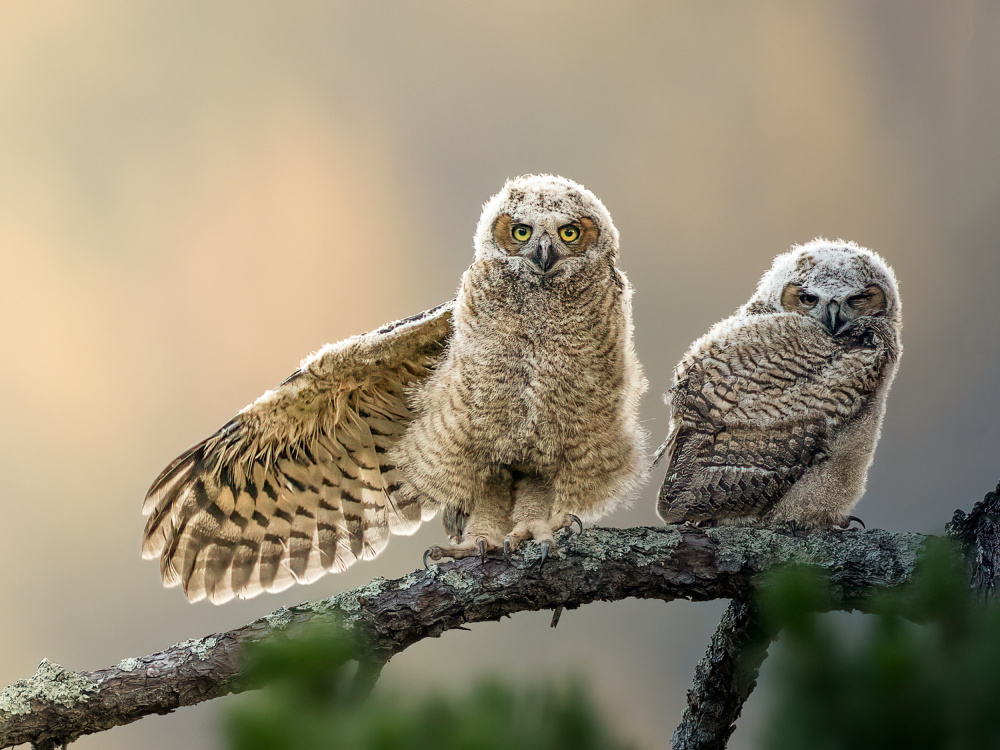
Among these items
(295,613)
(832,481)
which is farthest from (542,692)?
(832,481)

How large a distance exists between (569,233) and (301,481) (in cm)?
89

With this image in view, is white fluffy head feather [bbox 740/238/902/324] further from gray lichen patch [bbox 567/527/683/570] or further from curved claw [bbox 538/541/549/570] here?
A: curved claw [bbox 538/541/549/570]

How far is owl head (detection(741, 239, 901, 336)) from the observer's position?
1595 millimetres

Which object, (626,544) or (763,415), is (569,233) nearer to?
(763,415)

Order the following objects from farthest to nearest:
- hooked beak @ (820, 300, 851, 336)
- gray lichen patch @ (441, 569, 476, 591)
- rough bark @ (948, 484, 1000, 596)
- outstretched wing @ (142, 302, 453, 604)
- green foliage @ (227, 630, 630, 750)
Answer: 1. outstretched wing @ (142, 302, 453, 604)
2. hooked beak @ (820, 300, 851, 336)
3. gray lichen patch @ (441, 569, 476, 591)
4. rough bark @ (948, 484, 1000, 596)
5. green foliage @ (227, 630, 630, 750)

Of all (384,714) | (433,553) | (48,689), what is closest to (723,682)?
(433,553)

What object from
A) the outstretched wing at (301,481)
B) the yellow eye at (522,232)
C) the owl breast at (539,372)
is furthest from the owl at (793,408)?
the outstretched wing at (301,481)

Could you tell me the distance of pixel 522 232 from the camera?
1.71 m

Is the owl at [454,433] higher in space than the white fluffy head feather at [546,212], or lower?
lower

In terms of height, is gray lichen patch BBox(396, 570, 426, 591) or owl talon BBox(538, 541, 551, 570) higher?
owl talon BBox(538, 541, 551, 570)

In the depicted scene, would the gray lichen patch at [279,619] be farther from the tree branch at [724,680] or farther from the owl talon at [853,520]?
the owl talon at [853,520]

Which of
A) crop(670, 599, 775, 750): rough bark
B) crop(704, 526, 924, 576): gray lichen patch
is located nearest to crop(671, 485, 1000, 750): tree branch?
crop(670, 599, 775, 750): rough bark

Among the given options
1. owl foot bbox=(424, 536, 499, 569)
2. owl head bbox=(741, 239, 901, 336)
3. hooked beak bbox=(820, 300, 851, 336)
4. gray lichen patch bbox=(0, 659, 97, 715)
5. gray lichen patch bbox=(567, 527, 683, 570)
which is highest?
owl head bbox=(741, 239, 901, 336)

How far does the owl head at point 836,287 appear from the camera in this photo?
159 centimetres
